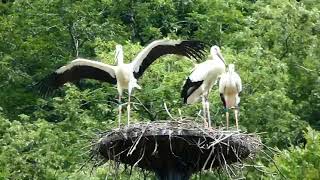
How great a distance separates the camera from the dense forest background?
21.2 m

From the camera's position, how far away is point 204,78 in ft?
43.0

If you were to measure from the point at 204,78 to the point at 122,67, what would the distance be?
138cm

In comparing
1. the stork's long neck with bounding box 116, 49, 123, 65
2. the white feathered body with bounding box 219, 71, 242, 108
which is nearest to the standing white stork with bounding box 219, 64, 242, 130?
the white feathered body with bounding box 219, 71, 242, 108

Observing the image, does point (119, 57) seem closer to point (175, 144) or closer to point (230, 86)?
point (230, 86)

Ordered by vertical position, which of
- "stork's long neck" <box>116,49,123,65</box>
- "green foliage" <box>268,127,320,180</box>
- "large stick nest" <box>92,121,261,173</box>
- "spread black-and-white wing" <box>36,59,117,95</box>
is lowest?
"green foliage" <box>268,127,320,180</box>

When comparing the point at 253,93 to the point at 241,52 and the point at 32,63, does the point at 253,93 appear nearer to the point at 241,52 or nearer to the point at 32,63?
the point at 241,52

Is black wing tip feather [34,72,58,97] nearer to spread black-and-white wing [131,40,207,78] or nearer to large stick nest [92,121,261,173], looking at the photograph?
spread black-and-white wing [131,40,207,78]

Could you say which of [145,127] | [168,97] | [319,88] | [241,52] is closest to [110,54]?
[168,97]

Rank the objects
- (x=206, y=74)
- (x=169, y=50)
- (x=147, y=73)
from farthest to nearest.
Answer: (x=147, y=73), (x=169, y=50), (x=206, y=74)

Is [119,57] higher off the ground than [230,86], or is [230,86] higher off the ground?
[119,57]

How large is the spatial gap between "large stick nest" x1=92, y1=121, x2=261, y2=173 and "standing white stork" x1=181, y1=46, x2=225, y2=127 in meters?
0.75

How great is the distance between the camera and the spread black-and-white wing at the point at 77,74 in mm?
13875

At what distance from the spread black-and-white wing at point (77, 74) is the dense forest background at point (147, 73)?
9.14ft

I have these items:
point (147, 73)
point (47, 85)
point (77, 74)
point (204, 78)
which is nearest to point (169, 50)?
point (204, 78)
